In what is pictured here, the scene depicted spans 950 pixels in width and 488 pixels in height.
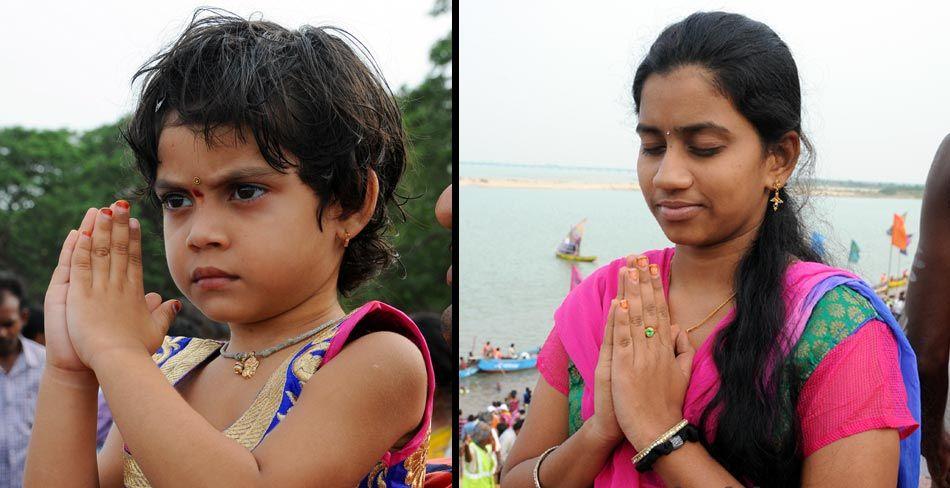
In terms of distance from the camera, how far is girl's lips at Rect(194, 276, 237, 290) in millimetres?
1664

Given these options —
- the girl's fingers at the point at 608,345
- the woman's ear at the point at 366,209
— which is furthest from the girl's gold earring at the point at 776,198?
the woman's ear at the point at 366,209

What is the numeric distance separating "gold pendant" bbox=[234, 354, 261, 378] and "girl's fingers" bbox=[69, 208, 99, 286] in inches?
12.7

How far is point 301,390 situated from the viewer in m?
1.67

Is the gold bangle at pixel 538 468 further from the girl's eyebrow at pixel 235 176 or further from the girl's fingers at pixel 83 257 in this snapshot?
the girl's fingers at pixel 83 257

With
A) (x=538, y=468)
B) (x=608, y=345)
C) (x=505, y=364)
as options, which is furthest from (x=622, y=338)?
(x=505, y=364)

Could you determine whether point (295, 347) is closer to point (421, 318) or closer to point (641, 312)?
point (641, 312)

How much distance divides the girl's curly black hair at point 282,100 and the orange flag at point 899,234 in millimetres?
2669

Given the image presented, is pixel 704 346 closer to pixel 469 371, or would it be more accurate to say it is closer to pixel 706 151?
pixel 706 151

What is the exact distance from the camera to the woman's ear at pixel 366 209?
1.84 meters

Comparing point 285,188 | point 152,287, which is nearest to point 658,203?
point 285,188

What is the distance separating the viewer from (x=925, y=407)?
229 cm

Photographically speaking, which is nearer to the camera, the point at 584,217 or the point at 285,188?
the point at 285,188

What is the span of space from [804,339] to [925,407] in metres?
0.92

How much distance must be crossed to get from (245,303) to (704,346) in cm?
85
